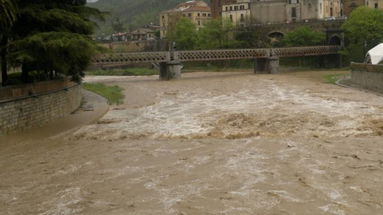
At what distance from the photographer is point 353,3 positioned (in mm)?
101250

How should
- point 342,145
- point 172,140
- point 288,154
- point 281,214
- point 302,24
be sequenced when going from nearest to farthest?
1. point 281,214
2. point 288,154
3. point 342,145
4. point 172,140
5. point 302,24

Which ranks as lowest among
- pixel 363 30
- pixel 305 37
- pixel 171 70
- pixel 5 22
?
pixel 171 70

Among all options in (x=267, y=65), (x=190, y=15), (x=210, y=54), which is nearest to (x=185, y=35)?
(x=210, y=54)

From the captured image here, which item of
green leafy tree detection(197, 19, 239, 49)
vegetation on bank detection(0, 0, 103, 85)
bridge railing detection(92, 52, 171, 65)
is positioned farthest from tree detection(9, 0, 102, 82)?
green leafy tree detection(197, 19, 239, 49)

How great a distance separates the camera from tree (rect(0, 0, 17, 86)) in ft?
70.3

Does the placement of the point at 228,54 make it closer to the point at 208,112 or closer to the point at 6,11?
the point at 208,112

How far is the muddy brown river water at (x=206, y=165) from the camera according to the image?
13070mm

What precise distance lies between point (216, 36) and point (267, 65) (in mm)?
22134

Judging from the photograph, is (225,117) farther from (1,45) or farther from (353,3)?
(353,3)

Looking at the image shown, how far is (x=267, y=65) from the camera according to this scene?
2992 inches

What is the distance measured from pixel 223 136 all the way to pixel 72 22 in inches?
399

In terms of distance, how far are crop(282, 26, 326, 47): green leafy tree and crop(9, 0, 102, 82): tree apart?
63496 millimetres

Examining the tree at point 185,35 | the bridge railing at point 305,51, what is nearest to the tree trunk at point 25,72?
the bridge railing at point 305,51

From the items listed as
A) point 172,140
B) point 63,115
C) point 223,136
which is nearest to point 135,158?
point 172,140
